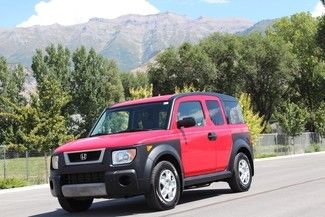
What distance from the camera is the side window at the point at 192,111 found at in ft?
36.0

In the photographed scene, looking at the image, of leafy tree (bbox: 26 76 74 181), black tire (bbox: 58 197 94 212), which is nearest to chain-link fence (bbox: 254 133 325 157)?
leafy tree (bbox: 26 76 74 181)

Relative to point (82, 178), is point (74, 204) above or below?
below

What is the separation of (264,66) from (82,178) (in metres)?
58.8

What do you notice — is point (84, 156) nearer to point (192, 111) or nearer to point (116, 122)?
point (116, 122)

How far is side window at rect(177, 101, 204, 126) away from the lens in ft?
36.0

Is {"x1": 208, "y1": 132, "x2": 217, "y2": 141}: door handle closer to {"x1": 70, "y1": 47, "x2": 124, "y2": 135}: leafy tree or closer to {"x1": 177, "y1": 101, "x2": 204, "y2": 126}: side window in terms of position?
{"x1": 177, "y1": 101, "x2": 204, "y2": 126}: side window

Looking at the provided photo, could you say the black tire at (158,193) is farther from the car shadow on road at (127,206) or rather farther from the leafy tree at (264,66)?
the leafy tree at (264,66)

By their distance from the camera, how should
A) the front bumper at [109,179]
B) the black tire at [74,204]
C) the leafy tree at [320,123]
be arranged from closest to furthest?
the front bumper at [109,179]
the black tire at [74,204]
the leafy tree at [320,123]

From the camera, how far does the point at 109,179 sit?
9398 mm

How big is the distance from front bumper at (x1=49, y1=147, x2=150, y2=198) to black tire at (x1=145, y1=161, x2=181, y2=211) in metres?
0.16

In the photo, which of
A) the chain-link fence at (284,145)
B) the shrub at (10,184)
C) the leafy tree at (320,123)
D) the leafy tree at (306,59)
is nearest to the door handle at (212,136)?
the shrub at (10,184)

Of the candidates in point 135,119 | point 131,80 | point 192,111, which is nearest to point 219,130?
point 192,111

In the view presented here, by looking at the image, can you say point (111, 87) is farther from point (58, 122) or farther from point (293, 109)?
point (58, 122)

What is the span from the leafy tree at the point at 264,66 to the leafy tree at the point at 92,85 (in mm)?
19309
